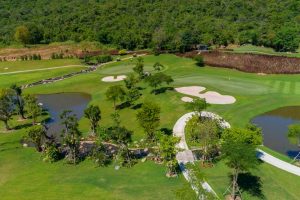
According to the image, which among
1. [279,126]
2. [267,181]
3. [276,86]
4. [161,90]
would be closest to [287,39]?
[276,86]

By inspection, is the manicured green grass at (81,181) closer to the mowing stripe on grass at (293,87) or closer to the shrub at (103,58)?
the mowing stripe on grass at (293,87)

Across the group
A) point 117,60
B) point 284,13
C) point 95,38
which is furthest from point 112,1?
point 284,13

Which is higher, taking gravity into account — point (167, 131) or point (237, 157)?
point (237, 157)

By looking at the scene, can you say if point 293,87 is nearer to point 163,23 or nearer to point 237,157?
point 237,157

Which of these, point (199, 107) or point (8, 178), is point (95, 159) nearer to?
point (8, 178)

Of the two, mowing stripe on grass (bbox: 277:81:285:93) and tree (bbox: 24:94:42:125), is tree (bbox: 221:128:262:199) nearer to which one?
tree (bbox: 24:94:42:125)

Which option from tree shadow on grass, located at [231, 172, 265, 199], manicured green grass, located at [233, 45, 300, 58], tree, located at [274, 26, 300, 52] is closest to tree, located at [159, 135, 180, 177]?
tree shadow on grass, located at [231, 172, 265, 199]

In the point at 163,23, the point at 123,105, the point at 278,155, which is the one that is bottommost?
the point at 278,155
